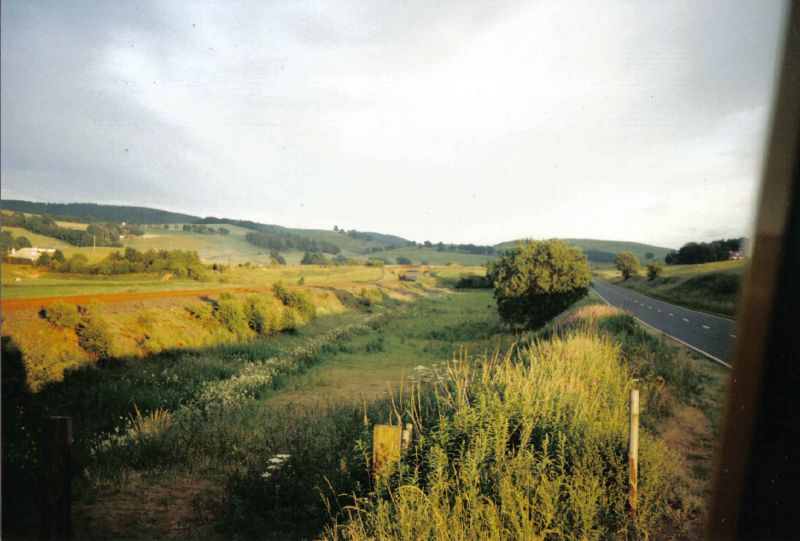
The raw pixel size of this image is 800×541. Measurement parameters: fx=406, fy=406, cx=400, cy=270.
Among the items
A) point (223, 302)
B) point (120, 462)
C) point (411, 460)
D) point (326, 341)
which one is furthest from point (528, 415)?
point (223, 302)

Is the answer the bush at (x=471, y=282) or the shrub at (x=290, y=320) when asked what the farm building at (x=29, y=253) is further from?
the bush at (x=471, y=282)

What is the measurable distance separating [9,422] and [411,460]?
933cm

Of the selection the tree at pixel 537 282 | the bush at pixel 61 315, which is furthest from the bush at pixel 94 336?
the tree at pixel 537 282

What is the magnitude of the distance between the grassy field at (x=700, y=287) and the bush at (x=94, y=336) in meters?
18.0

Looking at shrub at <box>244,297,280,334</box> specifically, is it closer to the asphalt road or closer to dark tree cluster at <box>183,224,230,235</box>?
dark tree cluster at <box>183,224,230,235</box>

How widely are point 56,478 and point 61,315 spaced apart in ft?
47.1

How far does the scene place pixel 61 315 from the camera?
14547 millimetres

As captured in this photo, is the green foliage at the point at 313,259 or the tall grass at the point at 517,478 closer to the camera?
the tall grass at the point at 517,478

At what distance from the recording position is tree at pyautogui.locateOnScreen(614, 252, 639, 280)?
63.3 meters

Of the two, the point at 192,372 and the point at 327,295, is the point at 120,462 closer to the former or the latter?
the point at 192,372

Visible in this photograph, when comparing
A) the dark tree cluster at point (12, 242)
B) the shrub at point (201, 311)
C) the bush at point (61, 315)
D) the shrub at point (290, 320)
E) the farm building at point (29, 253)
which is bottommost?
the shrub at point (290, 320)

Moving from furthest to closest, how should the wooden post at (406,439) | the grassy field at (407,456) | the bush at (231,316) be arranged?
1. the bush at (231,316)
2. the wooden post at (406,439)
3. the grassy field at (407,456)

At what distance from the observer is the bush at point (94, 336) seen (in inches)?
562

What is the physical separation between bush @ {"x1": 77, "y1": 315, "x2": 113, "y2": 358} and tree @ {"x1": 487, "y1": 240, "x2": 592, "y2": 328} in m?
15.7
